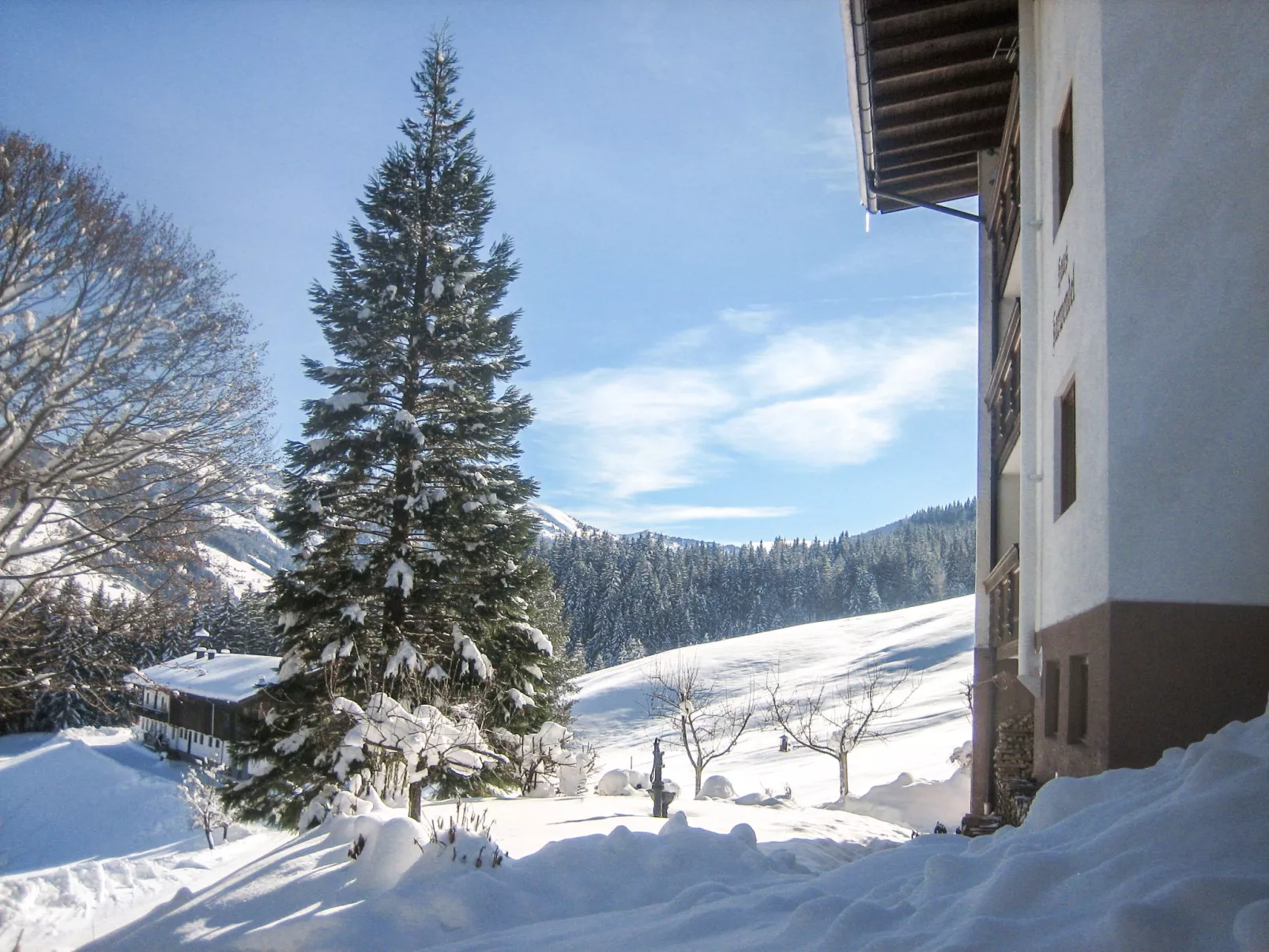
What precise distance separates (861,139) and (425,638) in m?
11.3

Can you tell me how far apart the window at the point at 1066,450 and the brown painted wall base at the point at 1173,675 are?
8.34ft

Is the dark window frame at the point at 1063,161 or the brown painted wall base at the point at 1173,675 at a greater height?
the dark window frame at the point at 1063,161

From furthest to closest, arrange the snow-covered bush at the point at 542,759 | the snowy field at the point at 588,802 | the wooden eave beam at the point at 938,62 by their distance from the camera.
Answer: the snow-covered bush at the point at 542,759
the snowy field at the point at 588,802
the wooden eave beam at the point at 938,62

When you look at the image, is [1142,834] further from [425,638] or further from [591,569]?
[591,569]

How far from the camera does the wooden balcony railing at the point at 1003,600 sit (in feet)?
37.5

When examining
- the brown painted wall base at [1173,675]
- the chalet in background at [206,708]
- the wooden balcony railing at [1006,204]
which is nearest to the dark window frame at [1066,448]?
the brown painted wall base at [1173,675]

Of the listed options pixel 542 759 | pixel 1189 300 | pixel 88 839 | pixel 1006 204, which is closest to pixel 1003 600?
pixel 1006 204

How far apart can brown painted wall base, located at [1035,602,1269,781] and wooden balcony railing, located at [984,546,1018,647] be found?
5171 mm

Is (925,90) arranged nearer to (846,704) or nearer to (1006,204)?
(1006,204)

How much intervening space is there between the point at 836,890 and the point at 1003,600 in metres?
8.30

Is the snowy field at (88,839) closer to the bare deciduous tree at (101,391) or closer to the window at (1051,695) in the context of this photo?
the bare deciduous tree at (101,391)

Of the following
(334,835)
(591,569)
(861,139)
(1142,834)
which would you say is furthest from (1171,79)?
(591,569)

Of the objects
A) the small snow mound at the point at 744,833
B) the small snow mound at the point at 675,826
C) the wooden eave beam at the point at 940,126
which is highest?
the wooden eave beam at the point at 940,126

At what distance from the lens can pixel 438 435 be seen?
1784cm
